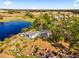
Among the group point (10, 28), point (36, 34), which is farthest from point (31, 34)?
point (10, 28)

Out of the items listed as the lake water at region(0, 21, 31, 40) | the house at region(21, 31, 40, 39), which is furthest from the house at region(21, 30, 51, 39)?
the lake water at region(0, 21, 31, 40)

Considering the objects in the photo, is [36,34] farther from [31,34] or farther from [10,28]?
[10,28]

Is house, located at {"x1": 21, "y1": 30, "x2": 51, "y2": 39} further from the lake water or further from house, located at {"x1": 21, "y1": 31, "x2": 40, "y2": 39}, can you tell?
the lake water

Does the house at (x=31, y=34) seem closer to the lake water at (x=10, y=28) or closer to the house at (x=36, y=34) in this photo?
the house at (x=36, y=34)

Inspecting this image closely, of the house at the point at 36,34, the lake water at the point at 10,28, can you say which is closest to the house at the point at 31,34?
the house at the point at 36,34

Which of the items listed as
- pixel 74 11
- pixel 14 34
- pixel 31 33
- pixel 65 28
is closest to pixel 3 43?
pixel 14 34

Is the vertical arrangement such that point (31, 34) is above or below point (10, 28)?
below

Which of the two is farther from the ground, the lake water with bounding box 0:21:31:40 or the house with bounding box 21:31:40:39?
the lake water with bounding box 0:21:31:40

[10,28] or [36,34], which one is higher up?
[10,28]
